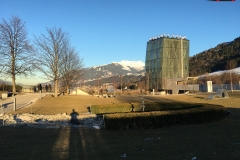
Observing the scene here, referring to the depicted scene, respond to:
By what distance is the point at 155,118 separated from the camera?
10234 millimetres

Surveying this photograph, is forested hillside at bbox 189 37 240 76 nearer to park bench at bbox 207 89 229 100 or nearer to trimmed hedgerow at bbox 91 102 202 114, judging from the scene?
park bench at bbox 207 89 229 100

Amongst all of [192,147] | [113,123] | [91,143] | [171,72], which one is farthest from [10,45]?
[171,72]

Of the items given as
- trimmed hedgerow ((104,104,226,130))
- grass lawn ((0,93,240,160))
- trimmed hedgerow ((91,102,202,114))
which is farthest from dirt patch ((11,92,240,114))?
grass lawn ((0,93,240,160))

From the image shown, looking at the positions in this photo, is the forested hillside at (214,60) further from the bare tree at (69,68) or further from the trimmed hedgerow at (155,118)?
the trimmed hedgerow at (155,118)

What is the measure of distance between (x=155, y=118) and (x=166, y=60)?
67592mm

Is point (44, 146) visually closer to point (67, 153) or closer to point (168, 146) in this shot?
point (67, 153)

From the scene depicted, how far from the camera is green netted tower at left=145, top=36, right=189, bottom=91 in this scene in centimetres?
7581

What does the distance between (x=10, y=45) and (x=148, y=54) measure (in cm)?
5533

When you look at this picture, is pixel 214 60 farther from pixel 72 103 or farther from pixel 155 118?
pixel 155 118

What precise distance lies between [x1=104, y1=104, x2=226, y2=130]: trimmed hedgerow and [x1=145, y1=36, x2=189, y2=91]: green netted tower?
63.3 m

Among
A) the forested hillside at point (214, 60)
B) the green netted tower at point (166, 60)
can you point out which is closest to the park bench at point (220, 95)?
the green netted tower at point (166, 60)

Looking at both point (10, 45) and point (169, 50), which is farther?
point (169, 50)

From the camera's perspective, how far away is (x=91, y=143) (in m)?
7.20

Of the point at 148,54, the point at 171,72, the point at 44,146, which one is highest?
the point at 148,54
